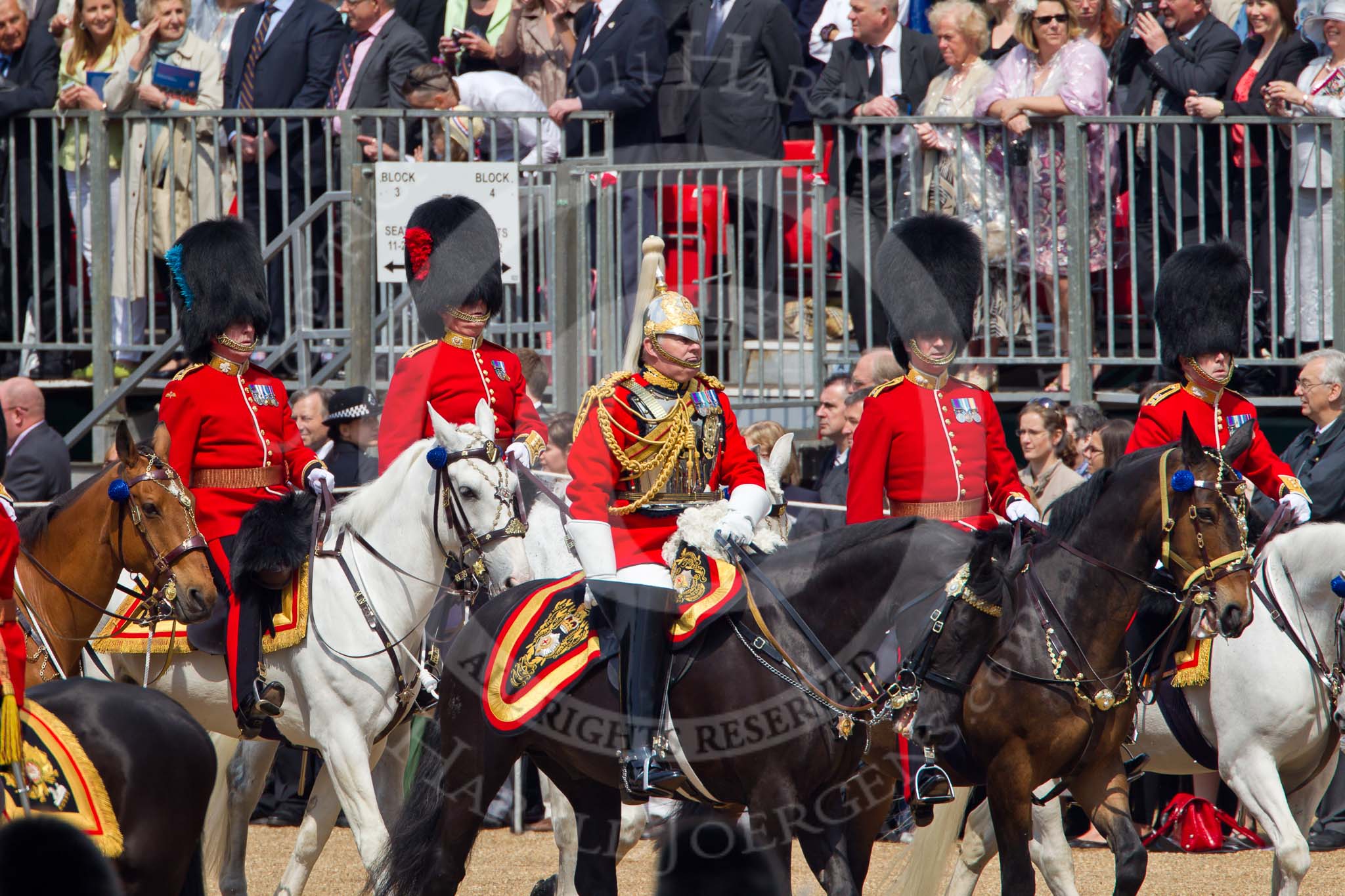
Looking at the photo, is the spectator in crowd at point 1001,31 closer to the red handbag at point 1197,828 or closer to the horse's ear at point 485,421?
the red handbag at point 1197,828

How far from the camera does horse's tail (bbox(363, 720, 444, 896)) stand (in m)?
6.37

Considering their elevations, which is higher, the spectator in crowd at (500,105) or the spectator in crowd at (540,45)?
the spectator in crowd at (540,45)

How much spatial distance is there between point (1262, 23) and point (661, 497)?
4806 mm

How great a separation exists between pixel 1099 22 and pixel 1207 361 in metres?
3.01

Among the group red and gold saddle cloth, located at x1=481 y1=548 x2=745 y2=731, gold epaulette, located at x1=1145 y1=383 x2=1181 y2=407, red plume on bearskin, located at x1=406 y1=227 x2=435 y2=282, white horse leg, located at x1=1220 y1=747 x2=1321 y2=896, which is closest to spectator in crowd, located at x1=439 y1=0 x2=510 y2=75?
red plume on bearskin, located at x1=406 y1=227 x2=435 y2=282

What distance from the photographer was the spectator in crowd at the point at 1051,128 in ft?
31.8

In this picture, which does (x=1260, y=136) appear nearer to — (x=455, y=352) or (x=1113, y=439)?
(x=1113, y=439)

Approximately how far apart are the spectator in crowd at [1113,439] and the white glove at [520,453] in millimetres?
2670

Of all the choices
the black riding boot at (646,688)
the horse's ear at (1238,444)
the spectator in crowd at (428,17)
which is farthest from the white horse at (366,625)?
the spectator in crowd at (428,17)

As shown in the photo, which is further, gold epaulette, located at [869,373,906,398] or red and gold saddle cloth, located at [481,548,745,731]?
gold epaulette, located at [869,373,906,398]

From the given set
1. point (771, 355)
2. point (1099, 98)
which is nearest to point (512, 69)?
point (771, 355)

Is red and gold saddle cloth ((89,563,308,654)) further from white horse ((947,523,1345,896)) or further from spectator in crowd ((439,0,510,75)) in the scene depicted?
spectator in crowd ((439,0,510,75))

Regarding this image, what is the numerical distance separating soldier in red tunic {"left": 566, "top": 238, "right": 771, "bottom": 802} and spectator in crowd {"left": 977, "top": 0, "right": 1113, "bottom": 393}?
396 centimetres

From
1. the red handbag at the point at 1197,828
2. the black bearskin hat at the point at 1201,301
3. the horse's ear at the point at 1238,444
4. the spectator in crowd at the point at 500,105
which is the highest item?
the spectator in crowd at the point at 500,105
